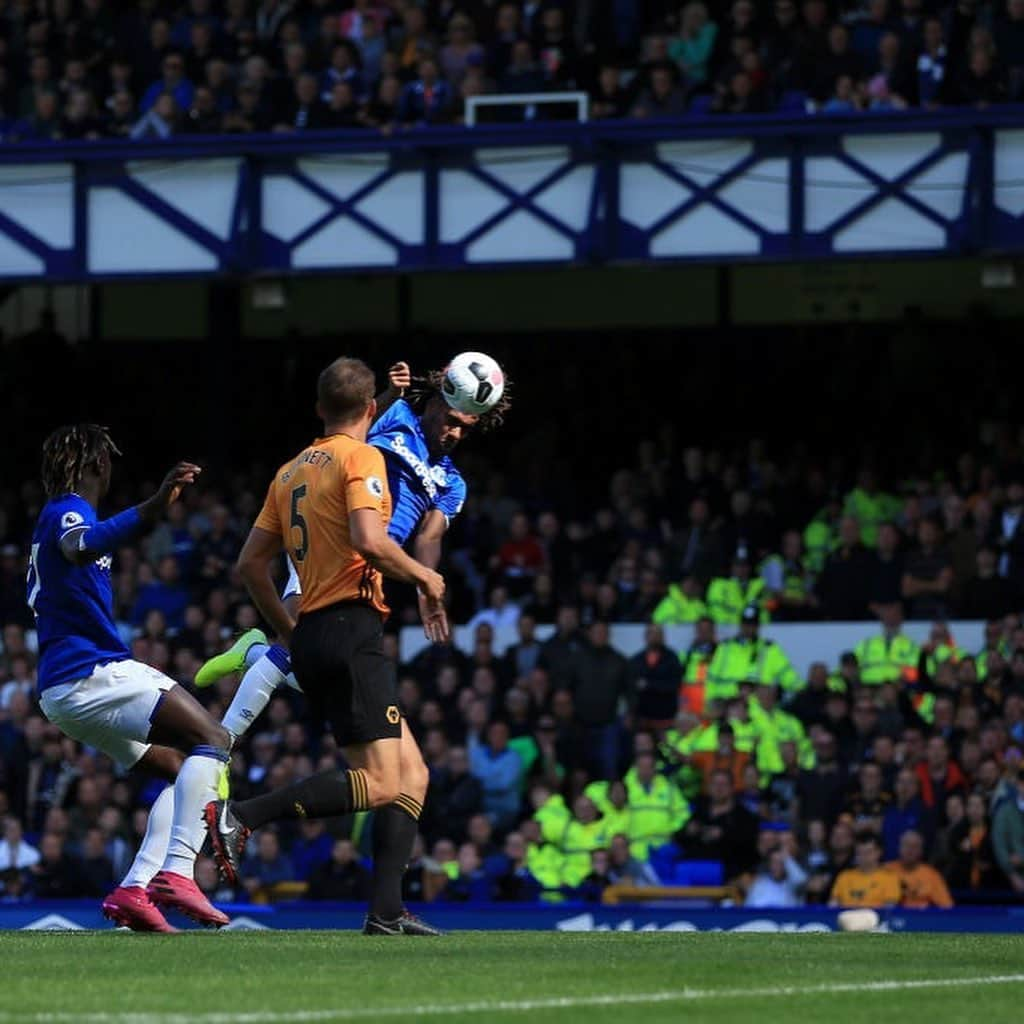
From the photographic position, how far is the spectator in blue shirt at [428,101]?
2308 centimetres

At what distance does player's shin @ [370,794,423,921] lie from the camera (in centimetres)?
1004

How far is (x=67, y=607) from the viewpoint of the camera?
10398 millimetres

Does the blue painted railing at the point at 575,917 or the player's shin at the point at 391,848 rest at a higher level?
the player's shin at the point at 391,848

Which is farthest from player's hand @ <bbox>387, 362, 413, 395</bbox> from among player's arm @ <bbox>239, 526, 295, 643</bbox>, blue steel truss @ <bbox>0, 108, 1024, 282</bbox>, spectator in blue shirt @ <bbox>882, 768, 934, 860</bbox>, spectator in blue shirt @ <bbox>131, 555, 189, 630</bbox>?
spectator in blue shirt @ <bbox>131, 555, 189, 630</bbox>

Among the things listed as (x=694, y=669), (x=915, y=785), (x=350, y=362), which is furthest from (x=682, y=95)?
(x=350, y=362)

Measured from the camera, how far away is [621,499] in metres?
23.2

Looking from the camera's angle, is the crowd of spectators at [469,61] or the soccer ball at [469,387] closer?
the soccer ball at [469,387]

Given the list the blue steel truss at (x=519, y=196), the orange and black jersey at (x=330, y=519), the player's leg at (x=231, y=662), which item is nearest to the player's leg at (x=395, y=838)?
the orange and black jersey at (x=330, y=519)

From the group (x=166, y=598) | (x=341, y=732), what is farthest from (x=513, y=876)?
(x=341, y=732)

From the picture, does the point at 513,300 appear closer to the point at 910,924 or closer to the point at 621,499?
the point at 621,499

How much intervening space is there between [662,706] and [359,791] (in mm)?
10766

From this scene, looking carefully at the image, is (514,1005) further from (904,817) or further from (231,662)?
(904,817)

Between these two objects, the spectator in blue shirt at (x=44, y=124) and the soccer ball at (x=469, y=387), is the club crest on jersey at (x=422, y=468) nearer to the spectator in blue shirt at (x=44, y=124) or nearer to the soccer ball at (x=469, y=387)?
the soccer ball at (x=469, y=387)

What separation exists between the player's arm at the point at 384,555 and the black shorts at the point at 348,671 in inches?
14.2
